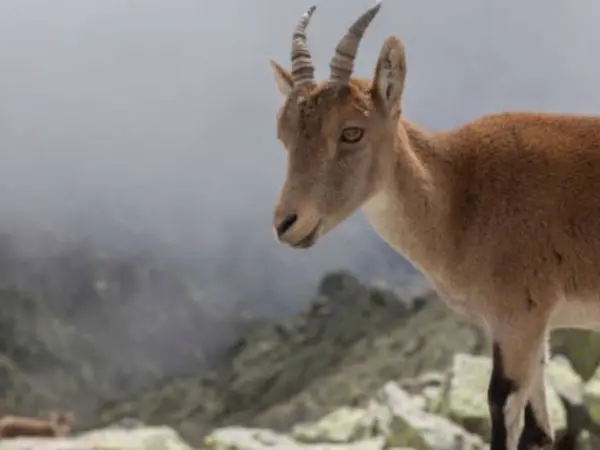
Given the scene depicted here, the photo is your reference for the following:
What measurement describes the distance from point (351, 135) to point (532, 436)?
2021 mm

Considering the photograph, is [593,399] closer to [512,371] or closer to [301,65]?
[512,371]

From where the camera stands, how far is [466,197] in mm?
4418

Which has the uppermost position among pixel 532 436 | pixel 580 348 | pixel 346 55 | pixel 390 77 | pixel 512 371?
pixel 346 55

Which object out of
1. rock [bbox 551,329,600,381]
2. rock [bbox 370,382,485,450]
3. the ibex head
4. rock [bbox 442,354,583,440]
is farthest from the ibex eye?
rock [bbox 551,329,600,381]

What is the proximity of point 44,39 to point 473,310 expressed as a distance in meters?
6.69

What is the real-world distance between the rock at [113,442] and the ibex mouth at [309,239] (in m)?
3.52

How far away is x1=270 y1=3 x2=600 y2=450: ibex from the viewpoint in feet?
12.9

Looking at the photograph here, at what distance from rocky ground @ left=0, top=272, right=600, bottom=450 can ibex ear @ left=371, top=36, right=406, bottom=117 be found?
383cm

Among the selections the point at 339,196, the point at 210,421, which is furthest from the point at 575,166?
the point at 210,421

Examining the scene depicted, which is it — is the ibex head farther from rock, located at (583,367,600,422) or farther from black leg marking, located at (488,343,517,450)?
rock, located at (583,367,600,422)

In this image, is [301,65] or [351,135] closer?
[351,135]

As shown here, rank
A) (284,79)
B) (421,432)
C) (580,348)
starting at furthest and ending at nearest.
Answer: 1. (580,348)
2. (421,432)
3. (284,79)

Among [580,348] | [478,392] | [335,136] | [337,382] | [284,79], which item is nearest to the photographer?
[335,136]

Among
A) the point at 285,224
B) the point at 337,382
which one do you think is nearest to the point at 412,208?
the point at 285,224
